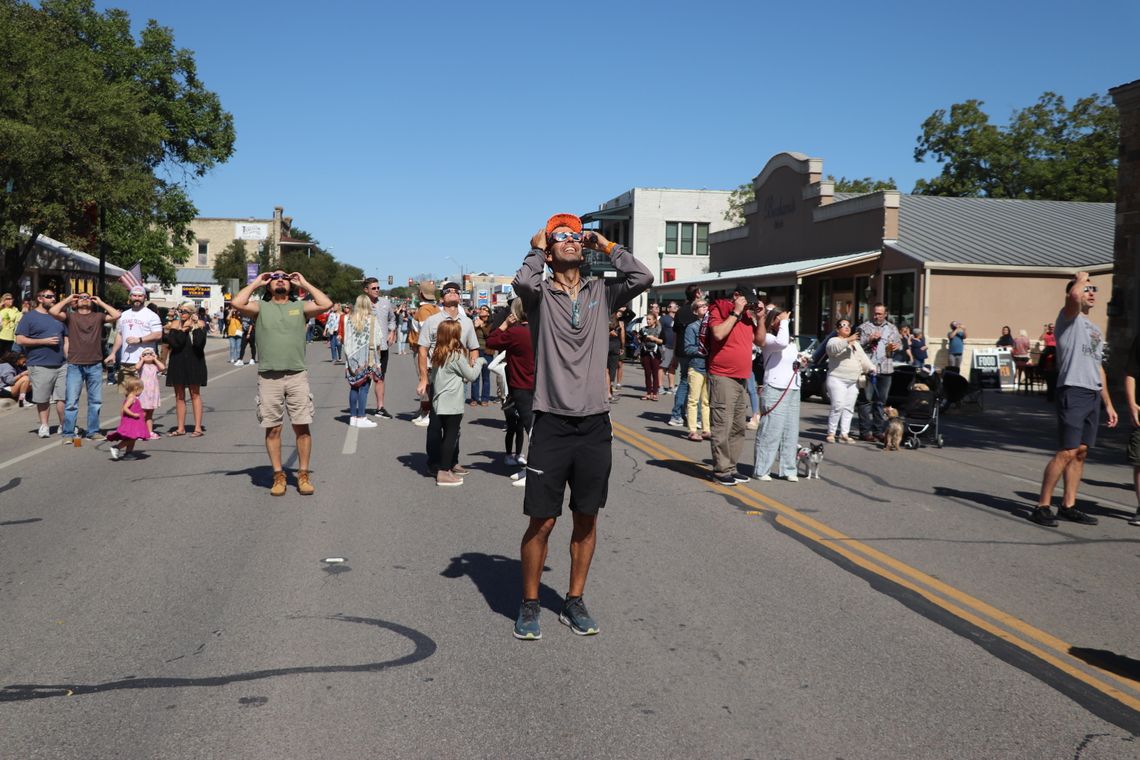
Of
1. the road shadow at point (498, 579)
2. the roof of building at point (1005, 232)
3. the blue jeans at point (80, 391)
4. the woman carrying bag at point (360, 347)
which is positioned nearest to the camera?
the road shadow at point (498, 579)

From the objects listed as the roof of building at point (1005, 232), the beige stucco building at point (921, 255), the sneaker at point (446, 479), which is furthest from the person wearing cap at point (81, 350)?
the roof of building at point (1005, 232)

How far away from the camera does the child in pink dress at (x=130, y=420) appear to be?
1095 centimetres

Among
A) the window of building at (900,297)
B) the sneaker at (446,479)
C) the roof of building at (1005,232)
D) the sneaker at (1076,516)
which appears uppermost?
the roof of building at (1005,232)

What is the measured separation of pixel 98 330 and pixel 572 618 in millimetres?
9632

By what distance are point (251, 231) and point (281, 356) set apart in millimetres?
89278

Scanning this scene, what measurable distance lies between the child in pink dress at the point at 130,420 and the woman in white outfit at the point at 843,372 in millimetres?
8286

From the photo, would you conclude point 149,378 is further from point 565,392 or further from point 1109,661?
point 1109,661

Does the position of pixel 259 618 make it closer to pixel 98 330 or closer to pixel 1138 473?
pixel 1138 473

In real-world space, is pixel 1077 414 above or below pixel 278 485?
above

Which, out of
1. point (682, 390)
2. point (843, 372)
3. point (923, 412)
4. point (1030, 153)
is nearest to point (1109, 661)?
point (843, 372)

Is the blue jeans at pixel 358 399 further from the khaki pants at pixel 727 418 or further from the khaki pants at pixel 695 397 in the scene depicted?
the khaki pants at pixel 727 418

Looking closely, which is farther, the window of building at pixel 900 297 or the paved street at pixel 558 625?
the window of building at pixel 900 297

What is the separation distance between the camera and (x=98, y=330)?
12.6m

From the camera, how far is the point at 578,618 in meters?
5.19
